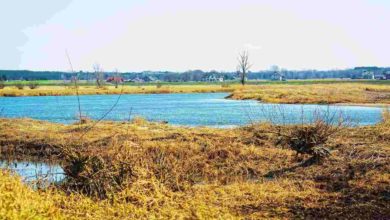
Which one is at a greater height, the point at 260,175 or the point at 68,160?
the point at 68,160

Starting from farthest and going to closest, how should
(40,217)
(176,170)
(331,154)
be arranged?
1. (331,154)
2. (176,170)
3. (40,217)

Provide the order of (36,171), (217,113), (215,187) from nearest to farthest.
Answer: (215,187)
(36,171)
(217,113)

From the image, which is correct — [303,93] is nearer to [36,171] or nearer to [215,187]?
[36,171]

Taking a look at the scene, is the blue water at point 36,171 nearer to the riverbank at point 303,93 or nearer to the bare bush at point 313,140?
the riverbank at point 303,93

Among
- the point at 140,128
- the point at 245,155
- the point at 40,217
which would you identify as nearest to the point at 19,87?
the point at 140,128

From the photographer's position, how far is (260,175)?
14258 mm

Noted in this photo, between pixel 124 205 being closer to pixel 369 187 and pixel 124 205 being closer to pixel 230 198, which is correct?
pixel 230 198

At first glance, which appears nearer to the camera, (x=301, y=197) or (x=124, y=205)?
(x=124, y=205)

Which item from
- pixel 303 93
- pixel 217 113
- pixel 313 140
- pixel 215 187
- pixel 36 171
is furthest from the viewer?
pixel 303 93

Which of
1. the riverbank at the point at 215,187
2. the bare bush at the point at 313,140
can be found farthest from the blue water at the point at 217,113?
the riverbank at the point at 215,187

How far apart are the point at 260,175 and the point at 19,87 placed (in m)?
90.4

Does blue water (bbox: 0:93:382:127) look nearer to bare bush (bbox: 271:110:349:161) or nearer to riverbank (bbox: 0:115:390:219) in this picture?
bare bush (bbox: 271:110:349:161)

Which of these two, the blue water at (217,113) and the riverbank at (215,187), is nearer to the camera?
the riverbank at (215,187)

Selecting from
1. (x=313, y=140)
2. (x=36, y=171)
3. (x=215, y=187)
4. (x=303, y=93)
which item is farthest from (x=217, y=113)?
(x=215, y=187)
